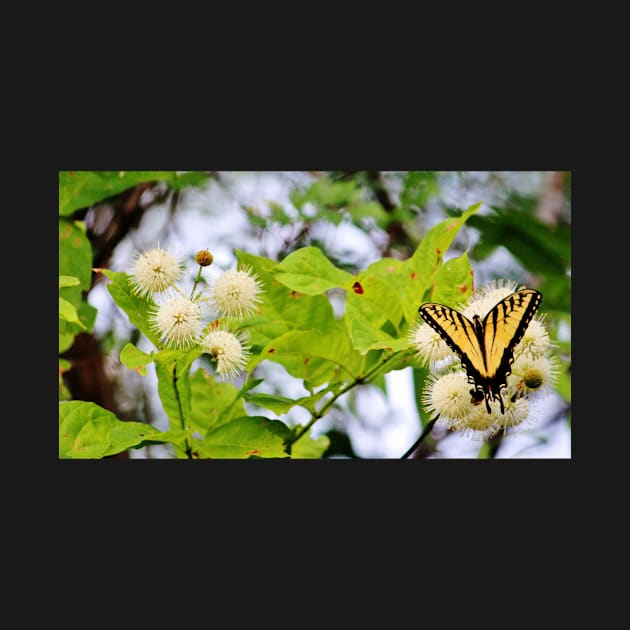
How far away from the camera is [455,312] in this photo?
5.01 ft

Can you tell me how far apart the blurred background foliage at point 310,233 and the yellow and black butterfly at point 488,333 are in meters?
0.44

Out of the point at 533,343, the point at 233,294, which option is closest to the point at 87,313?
the point at 233,294

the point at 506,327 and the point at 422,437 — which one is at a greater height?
the point at 506,327

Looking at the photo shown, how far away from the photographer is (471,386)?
1.59 metres

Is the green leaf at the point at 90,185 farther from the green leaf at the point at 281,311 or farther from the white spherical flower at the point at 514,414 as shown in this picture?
the white spherical flower at the point at 514,414

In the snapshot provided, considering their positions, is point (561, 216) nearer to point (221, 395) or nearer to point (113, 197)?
point (221, 395)

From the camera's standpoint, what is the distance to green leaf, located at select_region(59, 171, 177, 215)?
6.64 feet

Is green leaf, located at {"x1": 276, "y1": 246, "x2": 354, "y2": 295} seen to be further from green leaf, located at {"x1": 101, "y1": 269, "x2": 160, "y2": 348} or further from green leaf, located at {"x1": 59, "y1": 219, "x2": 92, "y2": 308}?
green leaf, located at {"x1": 59, "y1": 219, "x2": 92, "y2": 308}

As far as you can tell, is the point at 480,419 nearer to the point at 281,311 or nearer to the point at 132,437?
the point at 281,311

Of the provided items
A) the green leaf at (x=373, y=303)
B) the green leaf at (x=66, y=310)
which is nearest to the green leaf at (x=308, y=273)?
the green leaf at (x=373, y=303)

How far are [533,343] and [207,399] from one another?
2.41 feet

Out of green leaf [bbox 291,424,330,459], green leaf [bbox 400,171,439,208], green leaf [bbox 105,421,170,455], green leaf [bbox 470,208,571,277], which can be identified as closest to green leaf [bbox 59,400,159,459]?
green leaf [bbox 105,421,170,455]

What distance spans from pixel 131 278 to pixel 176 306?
14 cm

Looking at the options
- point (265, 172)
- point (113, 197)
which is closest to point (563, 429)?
point (265, 172)
